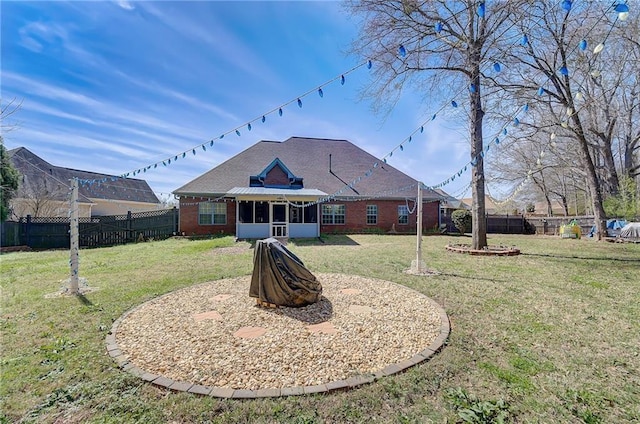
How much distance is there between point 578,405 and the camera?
227cm

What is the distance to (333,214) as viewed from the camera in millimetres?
17906

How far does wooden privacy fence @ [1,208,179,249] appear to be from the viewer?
12.5 meters

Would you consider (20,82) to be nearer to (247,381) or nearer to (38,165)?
(247,381)

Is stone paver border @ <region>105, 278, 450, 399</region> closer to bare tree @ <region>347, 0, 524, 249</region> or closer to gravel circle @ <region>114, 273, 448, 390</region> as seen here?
gravel circle @ <region>114, 273, 448, 390</region>

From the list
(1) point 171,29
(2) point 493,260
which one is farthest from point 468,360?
(1) point 171,29

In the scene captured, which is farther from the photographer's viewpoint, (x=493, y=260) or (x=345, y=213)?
(x=345, y=213)

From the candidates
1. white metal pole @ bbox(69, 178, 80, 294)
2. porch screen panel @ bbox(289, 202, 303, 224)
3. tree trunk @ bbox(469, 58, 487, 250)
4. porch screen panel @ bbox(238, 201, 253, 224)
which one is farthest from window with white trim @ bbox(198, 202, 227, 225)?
tree trunk @ bbox(469, 58, 487, 250)

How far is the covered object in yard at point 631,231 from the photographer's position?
1349cm

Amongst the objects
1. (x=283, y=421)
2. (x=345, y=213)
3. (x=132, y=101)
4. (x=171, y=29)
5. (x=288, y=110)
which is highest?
(x=171, y=29)

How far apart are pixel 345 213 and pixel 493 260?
33.8 ft

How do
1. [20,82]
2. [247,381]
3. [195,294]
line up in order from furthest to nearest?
[20,82] < [195,294] < [247,381]

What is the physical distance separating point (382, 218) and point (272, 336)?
52.0ft

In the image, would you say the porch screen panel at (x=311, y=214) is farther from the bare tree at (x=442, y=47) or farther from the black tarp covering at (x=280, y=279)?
the black tarp covering at (x=280, y=279)

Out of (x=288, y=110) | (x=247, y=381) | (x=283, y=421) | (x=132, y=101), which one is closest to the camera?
(x=283, y=421)
